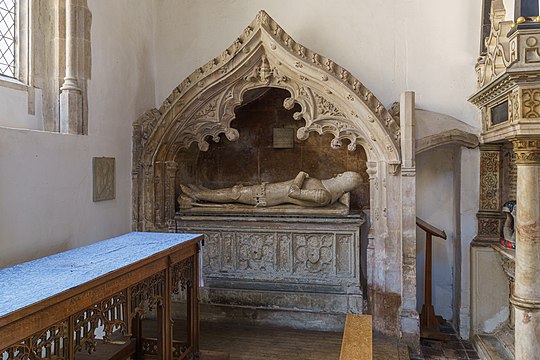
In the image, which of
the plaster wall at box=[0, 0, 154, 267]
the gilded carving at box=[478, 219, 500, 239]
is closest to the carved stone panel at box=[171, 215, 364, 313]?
the plaster wall at box=[0, 0, 154, 267]

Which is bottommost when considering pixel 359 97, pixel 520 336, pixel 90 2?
pixel 520 336

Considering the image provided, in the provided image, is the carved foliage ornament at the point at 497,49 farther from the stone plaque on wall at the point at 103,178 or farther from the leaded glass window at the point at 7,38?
the leaded glass window at the point at 7,38

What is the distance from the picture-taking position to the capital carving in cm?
290

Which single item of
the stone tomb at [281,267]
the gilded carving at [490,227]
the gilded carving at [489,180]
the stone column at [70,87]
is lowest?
the stone tomb at [281,267]

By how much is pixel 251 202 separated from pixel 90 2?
2.54 m

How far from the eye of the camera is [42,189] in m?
3.40

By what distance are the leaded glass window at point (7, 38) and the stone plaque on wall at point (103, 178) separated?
3.36 ft

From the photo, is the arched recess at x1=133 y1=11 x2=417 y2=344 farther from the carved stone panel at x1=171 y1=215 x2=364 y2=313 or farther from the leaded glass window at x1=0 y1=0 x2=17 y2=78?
the leaded glass window at x1=0 y1=0 x2=17 y2=78

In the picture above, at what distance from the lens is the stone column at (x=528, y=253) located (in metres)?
2.97

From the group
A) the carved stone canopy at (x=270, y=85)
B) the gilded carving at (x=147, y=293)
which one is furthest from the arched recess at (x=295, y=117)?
the gilded carving at (x=147, y=293)

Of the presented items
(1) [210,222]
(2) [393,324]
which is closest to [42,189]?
(1) [210,222]

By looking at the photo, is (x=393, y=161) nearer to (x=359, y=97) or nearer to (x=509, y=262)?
(x=359, y=97)

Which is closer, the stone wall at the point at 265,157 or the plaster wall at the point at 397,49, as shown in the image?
the plaster wall at the point at 397,49

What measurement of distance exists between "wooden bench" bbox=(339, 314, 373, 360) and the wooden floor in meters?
1.49
